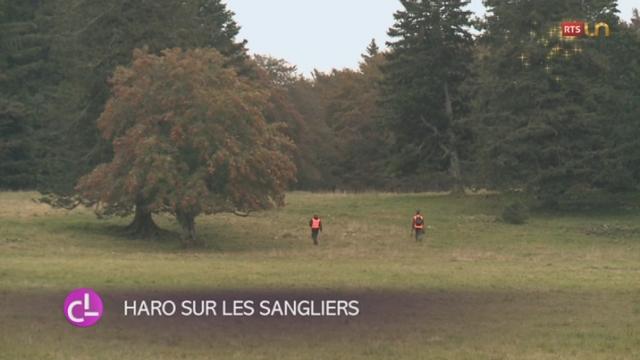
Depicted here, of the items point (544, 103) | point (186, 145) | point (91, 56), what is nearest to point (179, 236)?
point (186, 145)

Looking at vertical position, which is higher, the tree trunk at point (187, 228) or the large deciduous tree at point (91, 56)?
the large deciduous tree at point (91, 56)

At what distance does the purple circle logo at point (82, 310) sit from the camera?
49.9ft

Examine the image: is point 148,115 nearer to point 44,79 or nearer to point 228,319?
point 228,319

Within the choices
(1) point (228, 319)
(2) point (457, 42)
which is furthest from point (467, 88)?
(1) point (228, 319)

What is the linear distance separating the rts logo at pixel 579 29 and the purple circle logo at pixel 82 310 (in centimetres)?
4368

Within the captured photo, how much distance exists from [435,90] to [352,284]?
4425 cm

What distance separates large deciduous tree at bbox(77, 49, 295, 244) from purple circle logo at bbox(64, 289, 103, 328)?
19704 mm

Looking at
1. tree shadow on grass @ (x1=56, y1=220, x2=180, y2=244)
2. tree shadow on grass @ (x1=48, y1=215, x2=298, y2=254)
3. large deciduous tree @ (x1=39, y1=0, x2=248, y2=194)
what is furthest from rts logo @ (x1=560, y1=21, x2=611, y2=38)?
tree shadow on grass @ (x1=56, y1=220, x2=180, y2=244)

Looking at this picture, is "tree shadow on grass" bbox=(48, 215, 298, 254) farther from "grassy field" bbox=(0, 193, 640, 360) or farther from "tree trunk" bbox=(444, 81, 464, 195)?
"tree trunk" bbox=(444, 81, 464, 195)

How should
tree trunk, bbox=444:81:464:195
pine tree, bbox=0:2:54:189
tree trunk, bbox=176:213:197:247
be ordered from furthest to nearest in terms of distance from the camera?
pine tree, bbox=0:2:54:189 < tree trunk, bbox=444:81:464:195 < tree trunk, bbox=176:213:197:247

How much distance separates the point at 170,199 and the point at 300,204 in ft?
68.4

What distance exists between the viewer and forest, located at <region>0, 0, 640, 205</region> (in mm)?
43625

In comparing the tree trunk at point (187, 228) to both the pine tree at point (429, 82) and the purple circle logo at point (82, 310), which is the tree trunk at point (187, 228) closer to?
the purple circle logo at point (82, 310)

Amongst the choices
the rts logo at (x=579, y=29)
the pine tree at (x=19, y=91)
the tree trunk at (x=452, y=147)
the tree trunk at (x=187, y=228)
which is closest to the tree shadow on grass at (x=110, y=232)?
the tree trunk at (x=187, y=228)
